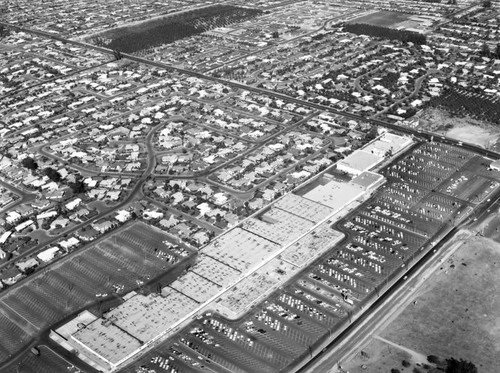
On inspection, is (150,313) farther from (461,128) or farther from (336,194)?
(461,128)

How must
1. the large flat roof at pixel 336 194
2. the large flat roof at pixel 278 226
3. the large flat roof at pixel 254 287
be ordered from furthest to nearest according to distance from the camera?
the large flat roof at pixel 336 194
the large flat roof at pixel 278 226
the large flat roof at pixel 254 287

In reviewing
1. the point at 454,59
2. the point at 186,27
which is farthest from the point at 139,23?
the point at 454,59

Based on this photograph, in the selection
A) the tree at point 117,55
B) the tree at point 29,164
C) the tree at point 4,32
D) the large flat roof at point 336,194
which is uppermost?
the tree at point 4,32

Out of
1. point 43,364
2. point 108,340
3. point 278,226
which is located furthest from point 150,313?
point 278,226

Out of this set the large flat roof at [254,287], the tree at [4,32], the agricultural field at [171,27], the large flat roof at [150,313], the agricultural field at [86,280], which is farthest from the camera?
the tree at [4,32]

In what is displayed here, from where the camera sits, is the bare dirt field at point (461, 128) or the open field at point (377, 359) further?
the bare dirt field at point (461, 128)

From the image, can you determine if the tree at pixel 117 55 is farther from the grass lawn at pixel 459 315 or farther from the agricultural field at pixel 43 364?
the grass lawn at pixel 459 315

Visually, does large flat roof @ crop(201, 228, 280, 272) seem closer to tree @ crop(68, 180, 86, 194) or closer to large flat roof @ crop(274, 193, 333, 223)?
large flat roof @ crop(274, 193, 333, 223)

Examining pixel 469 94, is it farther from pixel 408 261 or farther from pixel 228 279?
pixel 228 279

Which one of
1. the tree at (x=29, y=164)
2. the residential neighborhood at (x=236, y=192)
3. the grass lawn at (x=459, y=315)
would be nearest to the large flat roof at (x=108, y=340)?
the residential neighborhood at (x=236, y=192)
